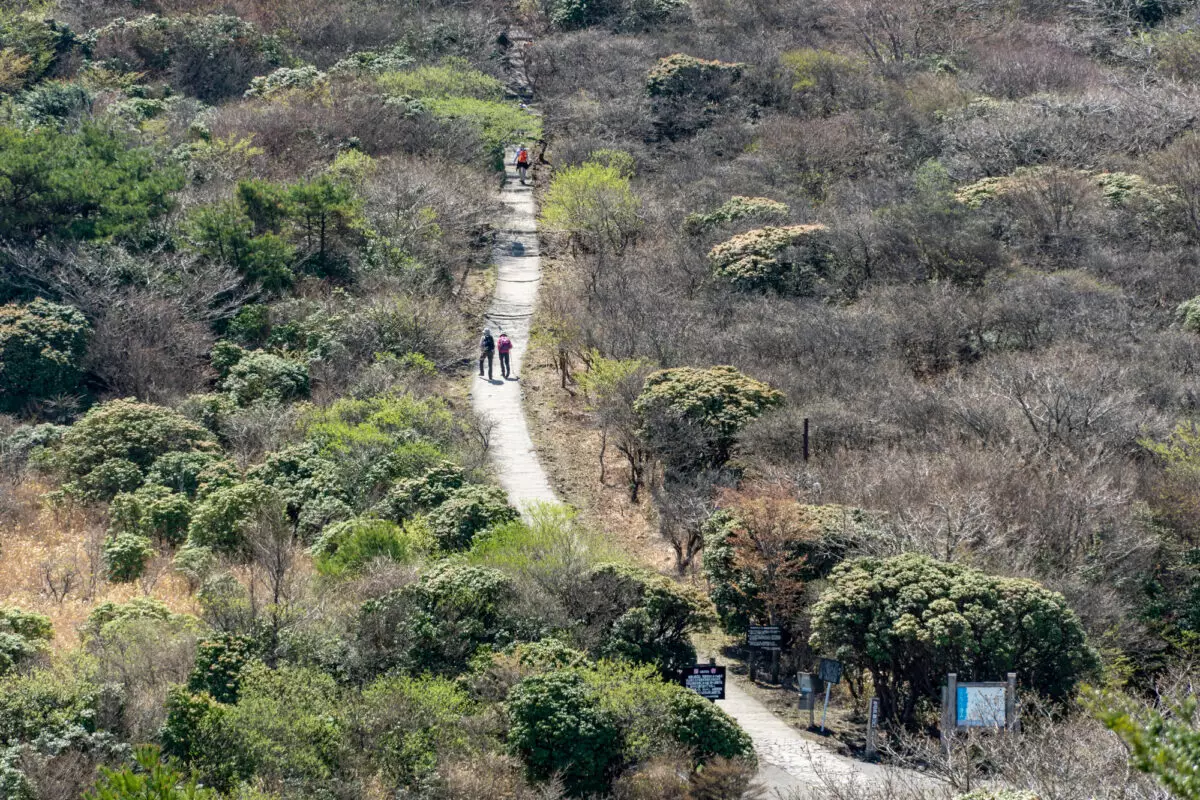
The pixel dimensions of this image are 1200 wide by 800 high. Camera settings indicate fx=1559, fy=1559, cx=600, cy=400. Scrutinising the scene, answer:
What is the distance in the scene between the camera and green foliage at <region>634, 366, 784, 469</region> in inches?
1503

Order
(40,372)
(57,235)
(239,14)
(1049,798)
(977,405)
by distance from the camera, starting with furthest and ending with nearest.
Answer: (239,14)
(57,235)
(40,372)
(977,405)
(1049,798)

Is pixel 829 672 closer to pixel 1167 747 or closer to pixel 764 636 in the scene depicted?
pixel 764 636

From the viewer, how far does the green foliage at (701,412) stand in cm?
3819

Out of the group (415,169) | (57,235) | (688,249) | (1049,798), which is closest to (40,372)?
(57,235)

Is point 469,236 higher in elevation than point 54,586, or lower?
higher

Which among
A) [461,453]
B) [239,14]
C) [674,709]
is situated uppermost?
[239,14]

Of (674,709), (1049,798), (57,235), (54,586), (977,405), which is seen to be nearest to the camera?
(1049,798)

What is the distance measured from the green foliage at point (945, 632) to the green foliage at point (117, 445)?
750 inches

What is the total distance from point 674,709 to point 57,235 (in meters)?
31.7

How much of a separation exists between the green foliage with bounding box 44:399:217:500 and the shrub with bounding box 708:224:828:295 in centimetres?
1750

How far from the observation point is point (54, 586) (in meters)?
33.6

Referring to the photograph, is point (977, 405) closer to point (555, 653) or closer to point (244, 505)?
point (555, 653)

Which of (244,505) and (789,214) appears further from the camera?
(789,214)

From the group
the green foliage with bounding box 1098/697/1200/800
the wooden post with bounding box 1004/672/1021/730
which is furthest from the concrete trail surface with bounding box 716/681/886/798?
the green foliage with bounding box 1098/697/1200/800
